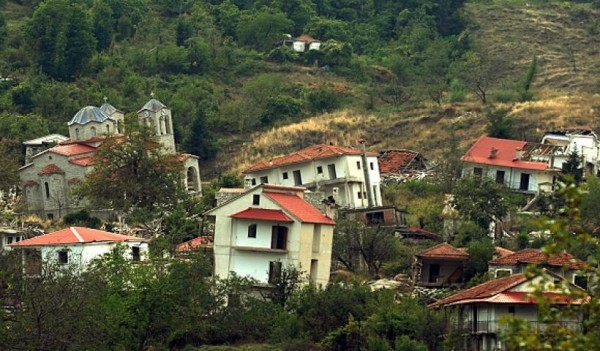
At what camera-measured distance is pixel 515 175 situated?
7706 cm

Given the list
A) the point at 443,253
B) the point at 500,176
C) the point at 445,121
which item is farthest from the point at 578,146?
the point at 443,253

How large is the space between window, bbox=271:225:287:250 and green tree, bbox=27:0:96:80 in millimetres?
43635

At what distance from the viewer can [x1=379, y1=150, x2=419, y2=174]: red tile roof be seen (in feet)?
267

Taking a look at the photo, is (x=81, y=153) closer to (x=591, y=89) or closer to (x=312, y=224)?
(x=312, y=224)

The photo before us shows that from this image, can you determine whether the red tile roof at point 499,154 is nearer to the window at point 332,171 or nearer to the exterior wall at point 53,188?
the window at point 332,171

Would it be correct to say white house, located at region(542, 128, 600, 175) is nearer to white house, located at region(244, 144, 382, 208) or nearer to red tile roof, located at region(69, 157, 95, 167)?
white house, located at region(244, 144, 382, 208)

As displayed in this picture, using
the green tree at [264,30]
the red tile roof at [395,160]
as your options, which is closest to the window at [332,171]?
the red tile roof at [395,160]

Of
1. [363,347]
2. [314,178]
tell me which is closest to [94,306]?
[363,347]

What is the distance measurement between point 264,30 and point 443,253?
57.6 meters

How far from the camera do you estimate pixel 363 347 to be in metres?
51.1

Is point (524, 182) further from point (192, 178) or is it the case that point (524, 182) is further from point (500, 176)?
point (192, 178)

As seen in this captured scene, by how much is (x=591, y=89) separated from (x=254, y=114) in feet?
71.9

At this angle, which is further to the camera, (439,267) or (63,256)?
(63,256)

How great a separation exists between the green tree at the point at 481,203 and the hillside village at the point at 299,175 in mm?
101
